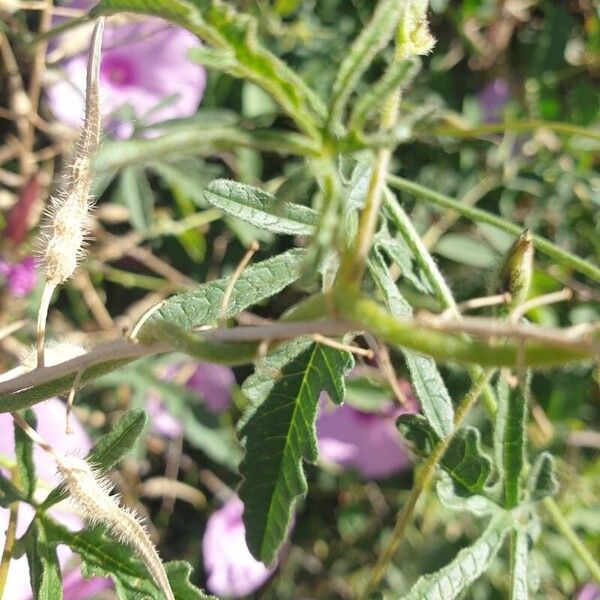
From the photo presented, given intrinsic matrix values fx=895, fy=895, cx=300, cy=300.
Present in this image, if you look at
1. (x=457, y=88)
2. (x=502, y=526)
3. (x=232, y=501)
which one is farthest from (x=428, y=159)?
(x=502, y=526)

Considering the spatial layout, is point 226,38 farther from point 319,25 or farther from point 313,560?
point 313,560

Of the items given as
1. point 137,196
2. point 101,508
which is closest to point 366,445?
point 137,196

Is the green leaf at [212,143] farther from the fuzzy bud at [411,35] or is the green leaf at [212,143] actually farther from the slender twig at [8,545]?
the slender twig at [8,545]

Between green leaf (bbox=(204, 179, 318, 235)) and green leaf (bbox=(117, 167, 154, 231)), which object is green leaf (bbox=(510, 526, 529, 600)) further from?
green leaf (bbox=(117, 167, 154, 231))

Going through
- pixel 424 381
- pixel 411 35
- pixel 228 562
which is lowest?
pixel 228 562

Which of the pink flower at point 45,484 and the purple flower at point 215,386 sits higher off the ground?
the pink flower at point 45,484

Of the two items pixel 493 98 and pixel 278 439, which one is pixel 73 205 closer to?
pixel 278 439

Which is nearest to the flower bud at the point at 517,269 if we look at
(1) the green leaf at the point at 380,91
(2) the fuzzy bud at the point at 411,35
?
(2) the fuzzy bud at the point at 411,35
